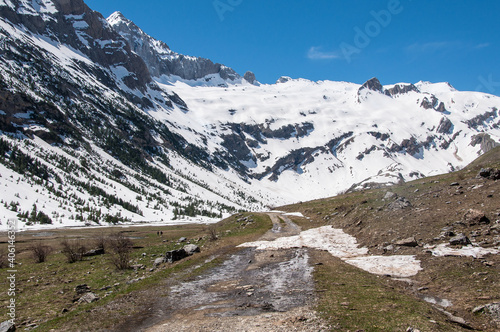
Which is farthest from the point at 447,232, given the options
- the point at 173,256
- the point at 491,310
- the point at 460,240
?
the point at 173,256

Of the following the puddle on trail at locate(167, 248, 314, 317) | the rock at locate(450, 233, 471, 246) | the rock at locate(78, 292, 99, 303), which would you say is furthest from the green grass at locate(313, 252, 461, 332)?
the rock at locate(78, 292, 99, 303)

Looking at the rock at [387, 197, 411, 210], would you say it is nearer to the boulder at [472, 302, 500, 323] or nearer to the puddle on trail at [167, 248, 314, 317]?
the puddle on trail at [167, 248, 314, 317]

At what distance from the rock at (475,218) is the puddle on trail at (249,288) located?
13020 millimetres

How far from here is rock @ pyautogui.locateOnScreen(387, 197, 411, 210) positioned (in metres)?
34.2

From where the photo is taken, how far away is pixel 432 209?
2942cm

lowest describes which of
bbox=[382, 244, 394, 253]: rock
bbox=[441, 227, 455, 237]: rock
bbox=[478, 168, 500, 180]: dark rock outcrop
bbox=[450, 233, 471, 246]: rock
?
bbox=[382, 244, 394, 253]: rock

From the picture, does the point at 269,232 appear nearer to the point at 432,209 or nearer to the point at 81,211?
the point at 432,209

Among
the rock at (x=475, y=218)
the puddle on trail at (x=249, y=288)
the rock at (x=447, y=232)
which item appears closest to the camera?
the puddle on trail at (x=249, y=288)

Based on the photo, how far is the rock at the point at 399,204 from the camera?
3417 centimetres

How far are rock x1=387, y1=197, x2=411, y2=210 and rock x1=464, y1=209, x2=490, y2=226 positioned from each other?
11.1 metres

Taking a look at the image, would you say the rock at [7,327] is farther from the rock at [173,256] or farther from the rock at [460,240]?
the rock at [460,240]

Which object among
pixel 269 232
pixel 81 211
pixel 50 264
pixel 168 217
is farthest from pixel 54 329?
pixel 168 217

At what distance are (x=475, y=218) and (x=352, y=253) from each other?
10.2 m

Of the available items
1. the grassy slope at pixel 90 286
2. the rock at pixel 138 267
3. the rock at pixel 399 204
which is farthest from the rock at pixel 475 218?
the rock at pixel 138 267
